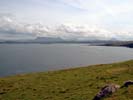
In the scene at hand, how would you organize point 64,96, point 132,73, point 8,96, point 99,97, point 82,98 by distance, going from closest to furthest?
1. point 99,97
2. point 82,98
3. point 64,96
4. point 8,96
5. point 132,73

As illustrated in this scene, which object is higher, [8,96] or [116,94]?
[116,94]

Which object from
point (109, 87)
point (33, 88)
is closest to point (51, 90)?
point (33, 88)

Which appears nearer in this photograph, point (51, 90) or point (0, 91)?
point (51, 90)

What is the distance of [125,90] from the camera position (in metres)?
30.1

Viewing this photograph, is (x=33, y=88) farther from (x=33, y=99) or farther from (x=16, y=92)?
(x=33, y=99)

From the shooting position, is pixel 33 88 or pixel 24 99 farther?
pixel 33 88

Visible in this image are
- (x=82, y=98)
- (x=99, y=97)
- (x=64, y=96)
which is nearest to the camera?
(x=99, y=97)

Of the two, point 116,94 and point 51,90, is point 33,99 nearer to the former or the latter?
point 51,90

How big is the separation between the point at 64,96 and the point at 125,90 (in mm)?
10635

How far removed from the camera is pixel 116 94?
2920cm

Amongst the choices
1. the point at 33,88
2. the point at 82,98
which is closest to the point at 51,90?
the point at 33,88

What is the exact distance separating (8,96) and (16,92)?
→ 2.55 m

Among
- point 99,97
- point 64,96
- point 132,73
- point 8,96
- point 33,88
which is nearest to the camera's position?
point 99,97

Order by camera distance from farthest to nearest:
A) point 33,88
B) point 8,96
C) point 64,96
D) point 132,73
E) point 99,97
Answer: point 132,73 → point 33,88 → point 8,96 → point 64,96 → point 99,97
